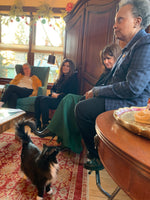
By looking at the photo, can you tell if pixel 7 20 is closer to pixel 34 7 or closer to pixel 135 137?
pixel 34 7

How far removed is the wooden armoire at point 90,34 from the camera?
1.95 m

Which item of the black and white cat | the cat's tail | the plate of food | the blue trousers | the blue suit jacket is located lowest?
the black and white cat

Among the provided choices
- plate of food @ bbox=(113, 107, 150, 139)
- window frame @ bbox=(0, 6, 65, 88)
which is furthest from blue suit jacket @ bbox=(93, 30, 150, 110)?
window frame @ bbox=(0, 6, 65, 88)

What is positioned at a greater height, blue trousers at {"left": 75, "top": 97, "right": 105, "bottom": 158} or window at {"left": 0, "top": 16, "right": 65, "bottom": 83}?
window at {"left": 0, "top": 16, "right": 65, "bottom": 83}

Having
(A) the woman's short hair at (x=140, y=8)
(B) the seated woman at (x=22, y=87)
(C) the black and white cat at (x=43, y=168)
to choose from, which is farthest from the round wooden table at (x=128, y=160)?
(B) the seated woman at (x=22, y=87)

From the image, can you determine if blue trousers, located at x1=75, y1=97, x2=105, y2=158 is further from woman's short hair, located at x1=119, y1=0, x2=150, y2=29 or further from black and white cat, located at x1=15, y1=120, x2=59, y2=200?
woman's short hair, located at x1=119, y1=0, x2=150, y2=29

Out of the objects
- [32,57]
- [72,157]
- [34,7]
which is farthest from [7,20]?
[72,157]

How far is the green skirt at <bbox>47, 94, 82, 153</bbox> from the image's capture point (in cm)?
174

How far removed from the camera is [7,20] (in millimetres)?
4426

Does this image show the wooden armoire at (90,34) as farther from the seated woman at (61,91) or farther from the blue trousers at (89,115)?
the blue trousers at (89,115)

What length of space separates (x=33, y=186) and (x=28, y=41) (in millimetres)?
4234

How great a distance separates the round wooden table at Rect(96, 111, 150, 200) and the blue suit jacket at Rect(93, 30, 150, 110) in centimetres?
45

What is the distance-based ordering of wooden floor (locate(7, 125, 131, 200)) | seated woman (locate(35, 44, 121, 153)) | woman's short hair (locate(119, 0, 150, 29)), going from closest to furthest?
woman's short hair (locate(119, 0, 150, 29)) → wooden floor (locate(7, 125, 131, 200)) → seated woman (locate(35, 44, 121, 153))

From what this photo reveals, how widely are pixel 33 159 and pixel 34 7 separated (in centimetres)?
440
